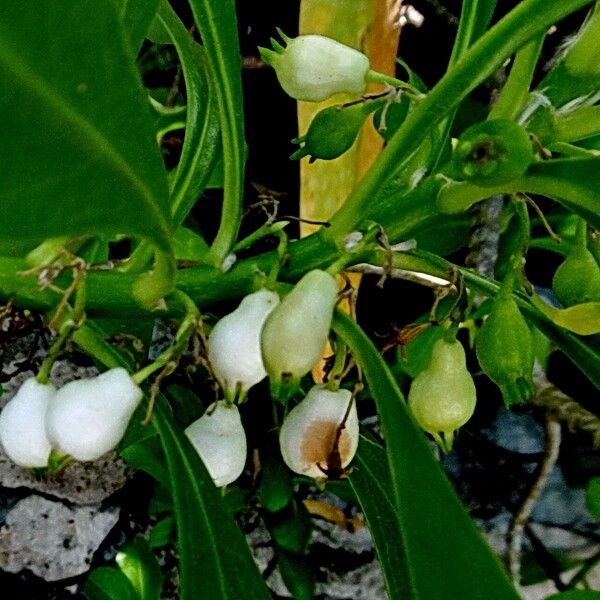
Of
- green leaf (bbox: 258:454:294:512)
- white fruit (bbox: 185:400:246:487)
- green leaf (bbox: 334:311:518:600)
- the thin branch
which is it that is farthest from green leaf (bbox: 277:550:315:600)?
green leaf (bbox: 334:311:518:600)

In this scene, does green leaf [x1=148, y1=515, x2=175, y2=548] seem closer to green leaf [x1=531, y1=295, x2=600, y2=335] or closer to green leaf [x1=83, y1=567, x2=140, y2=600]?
green leaf [x1=83, y1=567, x2=140, y2=600]

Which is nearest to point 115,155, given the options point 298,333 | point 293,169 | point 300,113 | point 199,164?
point 298,333

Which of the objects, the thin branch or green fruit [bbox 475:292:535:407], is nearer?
green fruit [bbox 475:292:535:407]

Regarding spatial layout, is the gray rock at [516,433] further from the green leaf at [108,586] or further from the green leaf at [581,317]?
the green leaf at [581,317]

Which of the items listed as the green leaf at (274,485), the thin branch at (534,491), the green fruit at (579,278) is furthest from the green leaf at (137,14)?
the thin branch at (534,491)

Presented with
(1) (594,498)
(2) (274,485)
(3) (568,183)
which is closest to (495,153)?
(3) (568,183)

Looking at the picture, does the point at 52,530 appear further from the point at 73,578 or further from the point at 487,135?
the point at 487,135
